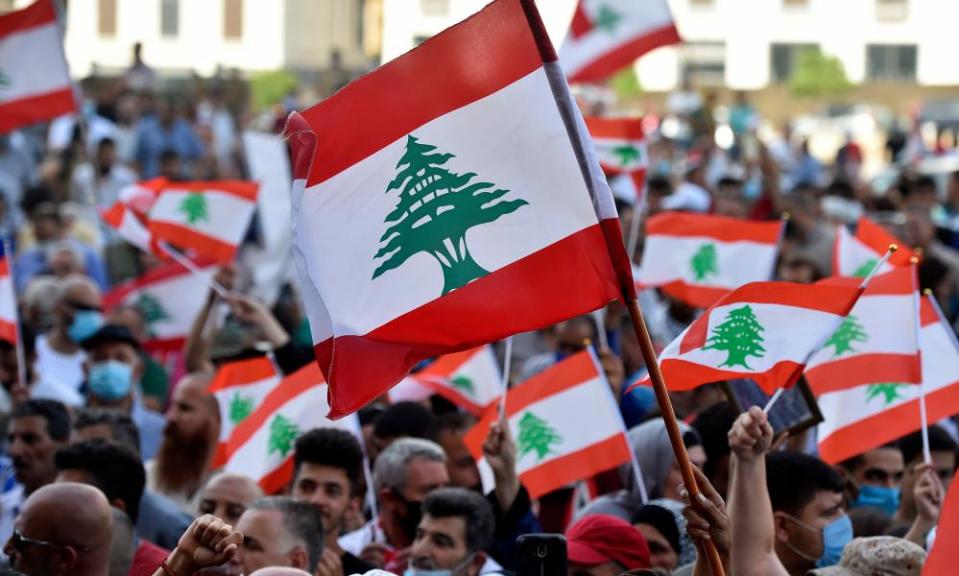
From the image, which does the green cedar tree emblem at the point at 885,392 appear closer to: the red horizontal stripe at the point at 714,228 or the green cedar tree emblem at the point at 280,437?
the green cedar tree emblem at the point at 280,437

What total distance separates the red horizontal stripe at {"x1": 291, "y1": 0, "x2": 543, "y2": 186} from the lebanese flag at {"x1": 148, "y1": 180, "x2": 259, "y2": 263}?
237 inches

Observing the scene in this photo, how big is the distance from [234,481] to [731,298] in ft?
7.36

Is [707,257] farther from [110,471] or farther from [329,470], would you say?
[110,471]

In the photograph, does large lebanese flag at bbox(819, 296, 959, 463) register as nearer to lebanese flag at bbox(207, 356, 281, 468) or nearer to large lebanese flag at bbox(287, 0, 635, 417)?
large lebanese flag at bbox(287, 0, 635, 417)

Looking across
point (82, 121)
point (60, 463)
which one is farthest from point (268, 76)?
point (60, 463)

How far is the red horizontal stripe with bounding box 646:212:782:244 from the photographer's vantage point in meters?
10.5

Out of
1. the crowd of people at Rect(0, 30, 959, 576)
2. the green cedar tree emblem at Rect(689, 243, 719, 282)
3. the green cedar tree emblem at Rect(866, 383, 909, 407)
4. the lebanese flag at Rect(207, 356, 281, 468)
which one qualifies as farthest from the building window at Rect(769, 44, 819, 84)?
the green cedar tree emblem at Rect(866, 383, 909, 407)

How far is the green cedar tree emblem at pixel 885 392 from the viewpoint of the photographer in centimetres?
788

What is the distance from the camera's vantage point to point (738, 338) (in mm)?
6344

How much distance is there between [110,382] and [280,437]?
5.99 ft

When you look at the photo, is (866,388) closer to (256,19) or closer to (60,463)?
(60,463)

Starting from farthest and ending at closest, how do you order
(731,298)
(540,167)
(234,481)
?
(234,481)
(731,298)
(540,167)

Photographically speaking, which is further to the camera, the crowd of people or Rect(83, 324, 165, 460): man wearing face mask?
Rect(83, 324, 165, 460): man wearing face mask

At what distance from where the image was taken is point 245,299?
414 inches
